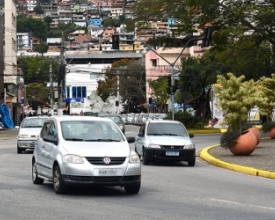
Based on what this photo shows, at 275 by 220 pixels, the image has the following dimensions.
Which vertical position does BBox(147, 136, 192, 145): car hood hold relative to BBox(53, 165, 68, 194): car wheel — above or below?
above

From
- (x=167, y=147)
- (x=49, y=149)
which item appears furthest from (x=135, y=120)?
(x=49, y=149)

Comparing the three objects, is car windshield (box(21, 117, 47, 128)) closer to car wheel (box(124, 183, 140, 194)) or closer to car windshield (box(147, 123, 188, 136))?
car windshield (box(147, 123, 188, 136))

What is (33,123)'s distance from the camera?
3559 cm

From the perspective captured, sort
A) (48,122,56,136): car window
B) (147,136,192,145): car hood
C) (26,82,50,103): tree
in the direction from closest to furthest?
(48,122,56,136): car window → (147,136,192,145): car hood → (26,82,50,103): tree

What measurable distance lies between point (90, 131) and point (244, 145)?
12.7 m

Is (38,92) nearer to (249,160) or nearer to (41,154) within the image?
(249,160)

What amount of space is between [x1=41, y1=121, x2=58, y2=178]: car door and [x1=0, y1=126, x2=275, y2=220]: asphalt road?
54 centimetres

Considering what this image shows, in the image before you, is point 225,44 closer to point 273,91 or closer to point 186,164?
point 273,91

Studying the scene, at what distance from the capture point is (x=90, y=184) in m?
15.9

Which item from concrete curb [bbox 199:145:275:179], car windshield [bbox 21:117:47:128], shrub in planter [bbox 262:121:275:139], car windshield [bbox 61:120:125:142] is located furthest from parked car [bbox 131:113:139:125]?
car windshield [bbox 61:120:125:142]

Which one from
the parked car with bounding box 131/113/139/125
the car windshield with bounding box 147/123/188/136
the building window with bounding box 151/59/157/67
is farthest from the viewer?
the building window with bounding box 151/59/157/67

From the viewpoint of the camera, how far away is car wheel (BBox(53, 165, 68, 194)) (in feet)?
53.2

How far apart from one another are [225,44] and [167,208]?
30253mm

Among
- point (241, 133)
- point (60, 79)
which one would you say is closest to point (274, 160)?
point (241, 133)
